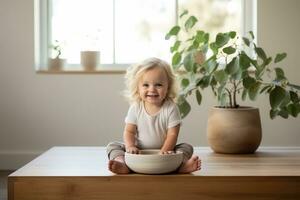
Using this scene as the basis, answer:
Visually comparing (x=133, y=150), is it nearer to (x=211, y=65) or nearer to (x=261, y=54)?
(x=211, y=65)

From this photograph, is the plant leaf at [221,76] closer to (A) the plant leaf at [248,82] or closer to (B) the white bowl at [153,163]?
(A) the plant leaf at [248,82]

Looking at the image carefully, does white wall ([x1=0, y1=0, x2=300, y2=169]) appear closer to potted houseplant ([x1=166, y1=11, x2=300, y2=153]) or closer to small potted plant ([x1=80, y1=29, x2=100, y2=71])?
small potted plant ([x1=80, y1=29, x2=100, y2=71])

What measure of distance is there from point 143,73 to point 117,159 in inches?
13.3

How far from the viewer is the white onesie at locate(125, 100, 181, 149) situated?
1.89m

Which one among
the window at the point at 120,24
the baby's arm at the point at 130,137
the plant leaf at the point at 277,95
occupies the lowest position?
the baby's arm at the point at 130,137

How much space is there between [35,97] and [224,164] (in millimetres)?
2076

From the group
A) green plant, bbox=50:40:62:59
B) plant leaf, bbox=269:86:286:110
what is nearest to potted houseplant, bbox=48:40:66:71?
green plant, bbox=50:40:62:59

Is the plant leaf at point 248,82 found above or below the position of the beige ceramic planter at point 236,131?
above

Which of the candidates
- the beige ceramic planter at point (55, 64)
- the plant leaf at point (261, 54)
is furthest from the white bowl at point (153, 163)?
the beige ceramic planter at point (55, 64)

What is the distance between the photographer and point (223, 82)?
231cm

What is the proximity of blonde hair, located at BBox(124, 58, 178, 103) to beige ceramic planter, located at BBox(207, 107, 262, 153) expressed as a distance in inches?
14.6

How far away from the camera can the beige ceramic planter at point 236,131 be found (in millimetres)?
2193

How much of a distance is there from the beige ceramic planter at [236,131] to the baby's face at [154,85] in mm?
453

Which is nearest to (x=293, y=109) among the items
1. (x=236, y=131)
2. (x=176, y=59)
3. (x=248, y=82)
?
(x=248, y=82)
